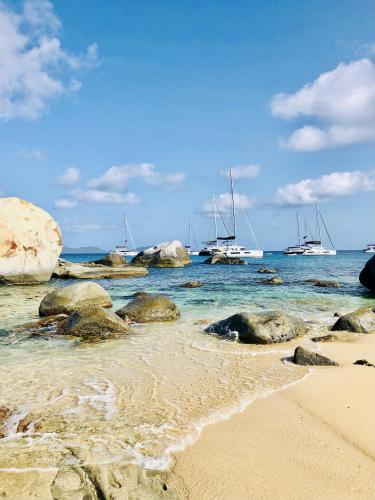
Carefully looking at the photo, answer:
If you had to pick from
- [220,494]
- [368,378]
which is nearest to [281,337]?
[368,378]

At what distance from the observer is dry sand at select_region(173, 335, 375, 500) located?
3.24m

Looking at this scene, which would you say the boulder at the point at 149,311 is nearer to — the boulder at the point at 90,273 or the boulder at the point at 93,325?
the boulder at the point at 93,325

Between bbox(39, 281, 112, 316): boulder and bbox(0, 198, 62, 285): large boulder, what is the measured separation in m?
11.5

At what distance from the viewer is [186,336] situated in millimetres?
9773

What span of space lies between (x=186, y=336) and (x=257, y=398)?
4470 millimetres

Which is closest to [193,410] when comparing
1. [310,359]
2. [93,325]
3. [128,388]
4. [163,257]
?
[128,388]

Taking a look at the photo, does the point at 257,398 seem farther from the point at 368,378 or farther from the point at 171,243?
the point at 171,243

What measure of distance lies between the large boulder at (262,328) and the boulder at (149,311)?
94.6 inches

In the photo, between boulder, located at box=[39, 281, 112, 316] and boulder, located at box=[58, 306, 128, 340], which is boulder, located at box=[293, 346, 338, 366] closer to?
boulder, located at box=[58, 306, 128, 340]

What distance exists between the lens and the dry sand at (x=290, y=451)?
10.6ft

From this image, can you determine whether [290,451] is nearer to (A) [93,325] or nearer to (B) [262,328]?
(B) [262,328]

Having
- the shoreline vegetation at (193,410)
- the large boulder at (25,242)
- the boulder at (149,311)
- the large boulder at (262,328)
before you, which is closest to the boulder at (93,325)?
the shoreline vegetation at (193,410)

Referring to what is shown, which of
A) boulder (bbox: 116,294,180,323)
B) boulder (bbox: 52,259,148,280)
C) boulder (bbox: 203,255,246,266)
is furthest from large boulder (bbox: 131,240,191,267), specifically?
boulder (bbox: 116,294,180,323)

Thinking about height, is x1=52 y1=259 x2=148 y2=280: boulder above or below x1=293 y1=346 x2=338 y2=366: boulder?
above
